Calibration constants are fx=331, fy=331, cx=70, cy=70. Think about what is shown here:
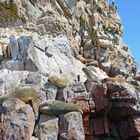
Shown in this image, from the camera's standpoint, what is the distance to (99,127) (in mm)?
27875

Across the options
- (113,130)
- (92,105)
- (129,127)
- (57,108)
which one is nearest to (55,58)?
(92,105)

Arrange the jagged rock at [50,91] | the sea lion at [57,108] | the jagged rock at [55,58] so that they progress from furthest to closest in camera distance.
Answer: the jagged rock at [55,58] < the jagged rock at [50,91] < the sea lion at [57,108]

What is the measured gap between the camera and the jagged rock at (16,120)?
20441 millimetres

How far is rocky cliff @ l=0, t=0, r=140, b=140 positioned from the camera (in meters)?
22.2

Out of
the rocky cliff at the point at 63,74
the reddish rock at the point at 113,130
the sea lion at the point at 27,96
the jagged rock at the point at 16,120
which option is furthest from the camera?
the reddish rock at the point at 113,130

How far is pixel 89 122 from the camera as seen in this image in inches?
1080

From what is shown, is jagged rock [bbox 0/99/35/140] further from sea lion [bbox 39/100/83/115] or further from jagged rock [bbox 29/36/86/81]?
jagged rock [bbox 29/36/86/81]

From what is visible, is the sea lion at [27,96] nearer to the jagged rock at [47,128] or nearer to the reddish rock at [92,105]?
the jagged rock at [47,128]

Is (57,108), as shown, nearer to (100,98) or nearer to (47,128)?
(47,128)

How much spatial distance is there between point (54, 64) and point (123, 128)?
1038cm

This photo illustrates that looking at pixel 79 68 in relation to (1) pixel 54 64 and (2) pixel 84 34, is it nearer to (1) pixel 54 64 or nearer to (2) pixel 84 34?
(1) pixel 54 64

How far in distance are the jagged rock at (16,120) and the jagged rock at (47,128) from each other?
65cm

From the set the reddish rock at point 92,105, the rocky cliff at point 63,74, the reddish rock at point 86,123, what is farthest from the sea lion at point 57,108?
the reddish rock at point 92,105

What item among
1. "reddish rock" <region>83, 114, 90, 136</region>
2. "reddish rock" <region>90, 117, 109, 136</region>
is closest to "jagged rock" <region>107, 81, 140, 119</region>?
"reddish rock" <region>90, 117, 109, 136</region>
